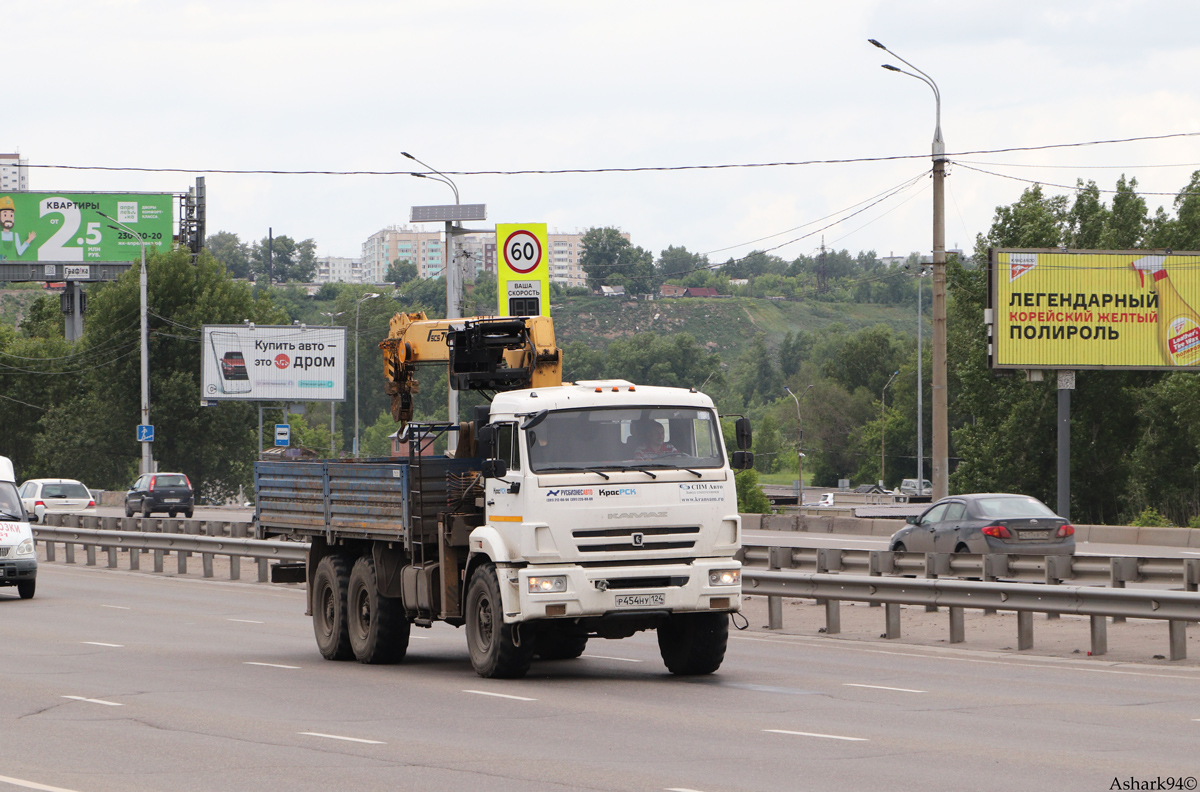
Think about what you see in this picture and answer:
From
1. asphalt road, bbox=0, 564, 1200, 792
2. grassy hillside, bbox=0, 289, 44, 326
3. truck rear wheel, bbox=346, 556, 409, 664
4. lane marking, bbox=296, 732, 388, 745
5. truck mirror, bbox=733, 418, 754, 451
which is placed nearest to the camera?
asphalt road, bbox=0, 564, 1200, 792

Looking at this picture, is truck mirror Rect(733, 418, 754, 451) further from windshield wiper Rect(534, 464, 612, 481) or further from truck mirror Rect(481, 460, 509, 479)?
truck mirror Rect(481, 460, 509, 479)

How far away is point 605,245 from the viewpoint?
7195 inches

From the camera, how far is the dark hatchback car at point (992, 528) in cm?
2433

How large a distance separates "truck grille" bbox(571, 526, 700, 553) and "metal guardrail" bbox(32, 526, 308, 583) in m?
14.9

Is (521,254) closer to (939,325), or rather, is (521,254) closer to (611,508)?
(939,325)

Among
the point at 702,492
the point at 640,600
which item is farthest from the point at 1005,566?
the point at 640,600

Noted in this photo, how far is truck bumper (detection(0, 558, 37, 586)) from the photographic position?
23.5 m

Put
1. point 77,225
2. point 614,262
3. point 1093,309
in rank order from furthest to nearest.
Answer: point 614,262
point 77,225
point 1093,309

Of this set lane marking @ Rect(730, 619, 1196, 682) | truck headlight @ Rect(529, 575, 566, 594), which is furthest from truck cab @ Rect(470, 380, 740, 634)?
lane marking @ Rect(730, 619, 1196, 682)

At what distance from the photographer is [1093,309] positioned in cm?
3884

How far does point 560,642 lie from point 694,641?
5.70 ft

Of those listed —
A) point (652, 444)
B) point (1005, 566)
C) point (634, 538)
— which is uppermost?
point (652, 444)

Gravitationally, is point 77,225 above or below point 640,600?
above

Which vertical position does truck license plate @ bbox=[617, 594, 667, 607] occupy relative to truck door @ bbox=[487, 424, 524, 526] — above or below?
below
